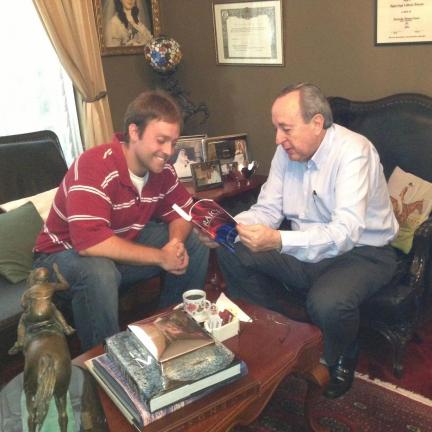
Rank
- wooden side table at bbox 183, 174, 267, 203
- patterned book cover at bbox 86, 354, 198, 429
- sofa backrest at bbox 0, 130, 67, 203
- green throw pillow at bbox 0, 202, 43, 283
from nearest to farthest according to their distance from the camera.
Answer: patterned book cover at bbox 86, 354, 198, 429 → green throw pillow at bbox 0, 202, 43, 283 → sofa backrest at bbox 0, 130, 67, 203 → wooden side table at bbox 183, 174, 267, 203

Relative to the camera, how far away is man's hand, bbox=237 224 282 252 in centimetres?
179

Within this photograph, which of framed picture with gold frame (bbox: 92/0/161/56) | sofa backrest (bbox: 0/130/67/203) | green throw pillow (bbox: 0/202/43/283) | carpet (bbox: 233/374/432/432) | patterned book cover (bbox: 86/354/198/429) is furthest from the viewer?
framed picture with gold frame (bbox: 92/0/161/56)

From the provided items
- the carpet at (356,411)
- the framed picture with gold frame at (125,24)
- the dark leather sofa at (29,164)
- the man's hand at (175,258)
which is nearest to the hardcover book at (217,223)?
the man's hand at (175,258)

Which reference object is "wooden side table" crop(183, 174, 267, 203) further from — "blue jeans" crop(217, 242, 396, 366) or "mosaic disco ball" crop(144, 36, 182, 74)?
"mosaic disco ball" crop(144, 36, 182, 74)

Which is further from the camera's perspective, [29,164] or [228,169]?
[228,169]

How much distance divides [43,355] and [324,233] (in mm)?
1162

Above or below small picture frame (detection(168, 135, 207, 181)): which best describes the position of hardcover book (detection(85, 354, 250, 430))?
below

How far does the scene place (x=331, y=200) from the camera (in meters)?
1.99

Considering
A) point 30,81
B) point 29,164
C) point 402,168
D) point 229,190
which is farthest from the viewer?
point 30,81

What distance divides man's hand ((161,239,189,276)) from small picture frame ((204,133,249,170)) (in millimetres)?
1012

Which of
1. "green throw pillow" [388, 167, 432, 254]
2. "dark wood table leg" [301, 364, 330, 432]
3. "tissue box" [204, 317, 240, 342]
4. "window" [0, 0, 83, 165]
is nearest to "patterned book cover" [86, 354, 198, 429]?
"tissue box" [204, 317, 240, 342]

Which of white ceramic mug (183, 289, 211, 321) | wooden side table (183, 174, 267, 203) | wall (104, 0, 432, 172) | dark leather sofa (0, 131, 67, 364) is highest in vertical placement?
wall (104, 0, 432, 172)

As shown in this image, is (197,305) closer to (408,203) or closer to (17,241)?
(17,241)

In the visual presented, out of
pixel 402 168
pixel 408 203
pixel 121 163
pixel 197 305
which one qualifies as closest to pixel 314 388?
pixel 197 305
